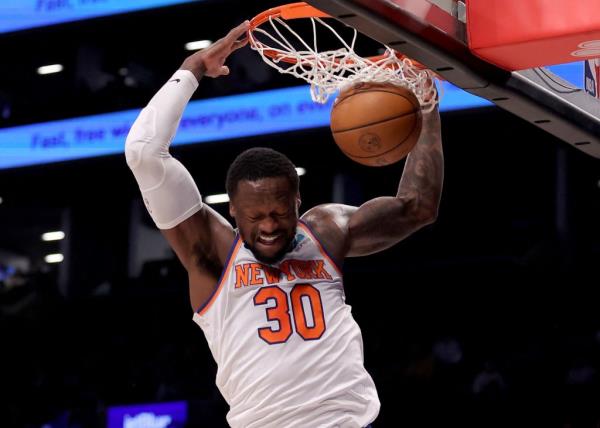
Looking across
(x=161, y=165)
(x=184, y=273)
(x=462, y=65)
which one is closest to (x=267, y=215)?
(x=161, y=165)

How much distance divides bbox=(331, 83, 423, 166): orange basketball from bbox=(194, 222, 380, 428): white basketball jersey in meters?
0.36

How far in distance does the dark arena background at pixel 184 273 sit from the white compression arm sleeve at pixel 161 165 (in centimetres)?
484

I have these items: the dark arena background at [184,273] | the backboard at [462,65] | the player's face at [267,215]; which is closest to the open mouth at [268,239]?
the player's face at [267,215]

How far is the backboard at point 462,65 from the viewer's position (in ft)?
9.00

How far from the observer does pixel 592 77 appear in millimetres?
3492

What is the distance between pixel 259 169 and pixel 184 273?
6.60 metres

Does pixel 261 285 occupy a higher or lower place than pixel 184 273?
higher

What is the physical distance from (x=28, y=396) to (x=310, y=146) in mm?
3646

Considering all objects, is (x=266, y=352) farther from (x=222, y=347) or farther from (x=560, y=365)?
(x=560, y=365)

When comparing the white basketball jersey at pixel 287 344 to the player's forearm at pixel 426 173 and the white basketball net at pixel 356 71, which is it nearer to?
the player's forearm at pixel 426 173

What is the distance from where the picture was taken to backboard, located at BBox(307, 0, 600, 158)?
2.74 metres

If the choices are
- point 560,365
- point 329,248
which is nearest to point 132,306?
point 560,365

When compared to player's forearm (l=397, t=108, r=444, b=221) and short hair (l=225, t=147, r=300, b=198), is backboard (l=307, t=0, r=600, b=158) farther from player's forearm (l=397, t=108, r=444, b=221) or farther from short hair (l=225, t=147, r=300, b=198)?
short hair (l=225, t=147, r=300, b=198)

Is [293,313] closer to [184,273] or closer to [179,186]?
[179,186]
